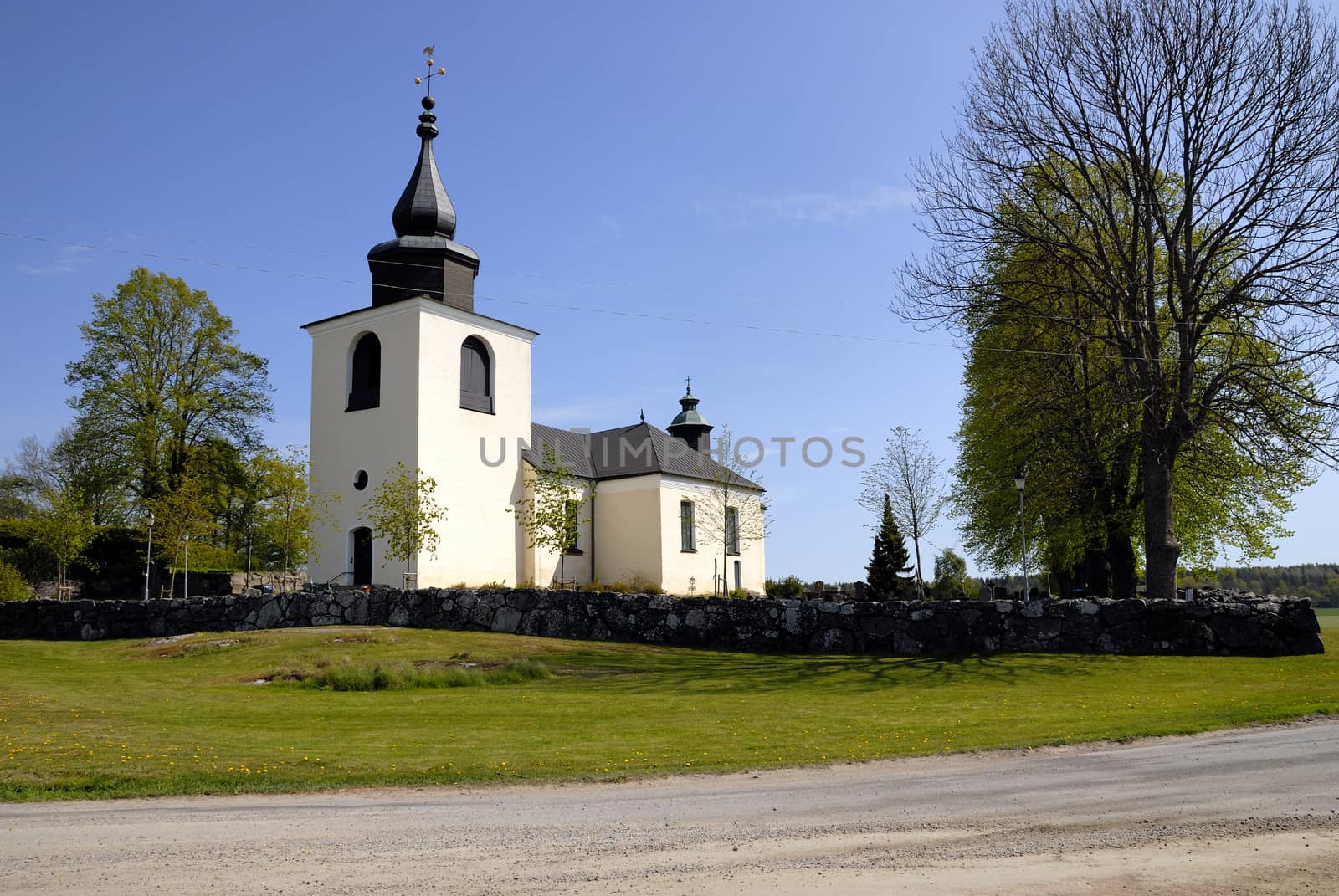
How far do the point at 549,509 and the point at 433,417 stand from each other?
205 inches

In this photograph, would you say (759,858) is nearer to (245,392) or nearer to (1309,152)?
(1309,152)

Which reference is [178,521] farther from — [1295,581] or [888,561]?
[1295,581]

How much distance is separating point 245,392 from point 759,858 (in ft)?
122

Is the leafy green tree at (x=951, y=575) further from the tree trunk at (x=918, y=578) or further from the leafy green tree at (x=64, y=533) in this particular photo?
the leafy green tree at (x=64, y=533)

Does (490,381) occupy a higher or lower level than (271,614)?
higher

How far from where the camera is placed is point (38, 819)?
22.9 ft

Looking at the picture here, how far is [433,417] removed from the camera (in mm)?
34031

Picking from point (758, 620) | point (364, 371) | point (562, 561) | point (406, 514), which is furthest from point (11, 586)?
point (758, 620)

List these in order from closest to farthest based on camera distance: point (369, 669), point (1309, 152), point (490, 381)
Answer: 1. point (369, 669)
2. point (1309, 152)
3. point (490, 381)

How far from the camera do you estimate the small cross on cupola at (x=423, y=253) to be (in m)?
35.2

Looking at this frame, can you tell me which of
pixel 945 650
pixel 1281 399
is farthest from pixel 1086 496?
pixel 945 650

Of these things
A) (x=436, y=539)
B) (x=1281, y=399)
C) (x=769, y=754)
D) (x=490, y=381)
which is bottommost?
(x=769, y=754)

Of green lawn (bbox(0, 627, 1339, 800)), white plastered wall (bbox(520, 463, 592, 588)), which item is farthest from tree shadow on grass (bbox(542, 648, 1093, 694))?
white plastered wall (bbox(520, 463, 592, 588))

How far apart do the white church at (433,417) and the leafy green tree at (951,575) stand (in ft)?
55.7
